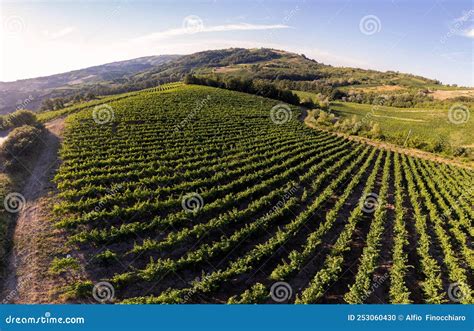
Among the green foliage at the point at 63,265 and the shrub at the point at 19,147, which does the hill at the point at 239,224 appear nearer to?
the green foliage at the point at 63,265

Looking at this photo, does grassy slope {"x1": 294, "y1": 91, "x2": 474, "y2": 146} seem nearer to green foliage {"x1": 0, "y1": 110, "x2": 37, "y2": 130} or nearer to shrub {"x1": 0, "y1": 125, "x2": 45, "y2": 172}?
shrub {"x1": 0, "y1": 125, "x2": 45, "y2": 172}

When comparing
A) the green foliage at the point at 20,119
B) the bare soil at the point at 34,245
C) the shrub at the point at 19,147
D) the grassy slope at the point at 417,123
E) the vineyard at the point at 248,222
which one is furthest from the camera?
the grassy slope at the point at 417,123

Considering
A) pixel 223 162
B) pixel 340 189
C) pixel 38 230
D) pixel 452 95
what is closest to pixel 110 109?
pixel 223 162

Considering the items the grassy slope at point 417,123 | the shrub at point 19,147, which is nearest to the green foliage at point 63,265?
the shrub at point 19,147

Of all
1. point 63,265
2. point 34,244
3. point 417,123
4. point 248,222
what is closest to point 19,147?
point 34,244

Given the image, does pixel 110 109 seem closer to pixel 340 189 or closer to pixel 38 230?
pixel 38 230

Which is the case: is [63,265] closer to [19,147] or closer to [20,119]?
[19,147]
